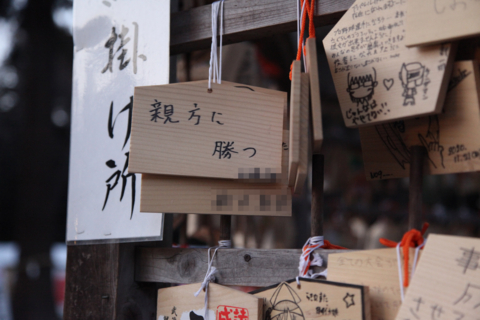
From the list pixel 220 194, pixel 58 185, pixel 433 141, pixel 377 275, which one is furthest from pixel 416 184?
pixel 58 185

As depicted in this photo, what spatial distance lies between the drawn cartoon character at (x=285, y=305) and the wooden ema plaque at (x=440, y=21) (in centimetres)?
62

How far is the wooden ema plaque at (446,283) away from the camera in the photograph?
2.37 ft

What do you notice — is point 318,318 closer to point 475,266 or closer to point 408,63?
point 475,266

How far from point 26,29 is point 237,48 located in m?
3.02

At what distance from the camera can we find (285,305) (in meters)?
0.95

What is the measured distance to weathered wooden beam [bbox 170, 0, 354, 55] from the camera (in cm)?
111

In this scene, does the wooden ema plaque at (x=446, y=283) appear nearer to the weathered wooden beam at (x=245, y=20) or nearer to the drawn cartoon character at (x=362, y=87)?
the drawn cartoon character at (x=362, y=87)

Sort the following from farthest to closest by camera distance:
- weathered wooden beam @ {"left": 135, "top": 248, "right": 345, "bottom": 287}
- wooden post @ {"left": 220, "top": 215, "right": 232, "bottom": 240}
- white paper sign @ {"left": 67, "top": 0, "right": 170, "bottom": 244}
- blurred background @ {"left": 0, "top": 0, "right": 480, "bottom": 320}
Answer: blurred background @ {"left": 0, "top": 0, "right": 480, "bottom": 320}
white paper sign @ {"left": 67, "top": 0, "right": 170, "bottom": 244}
wooden post @ {"left": 220, "top": 215, "right": 232, "bottom": 240}
weathered wooden beam @ {"left": 135, "top": 248, "right": 345, "bottom": 287}

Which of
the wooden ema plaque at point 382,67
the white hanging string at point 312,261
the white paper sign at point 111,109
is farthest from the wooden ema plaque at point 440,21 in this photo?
the white paper sign at point 111,109

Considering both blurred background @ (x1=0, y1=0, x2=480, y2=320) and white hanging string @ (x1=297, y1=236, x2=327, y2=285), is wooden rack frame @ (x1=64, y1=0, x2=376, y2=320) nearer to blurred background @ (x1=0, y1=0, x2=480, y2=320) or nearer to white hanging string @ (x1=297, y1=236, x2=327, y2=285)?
white hanging string @ (x1=297, y1=236, x2=327, y2=285)

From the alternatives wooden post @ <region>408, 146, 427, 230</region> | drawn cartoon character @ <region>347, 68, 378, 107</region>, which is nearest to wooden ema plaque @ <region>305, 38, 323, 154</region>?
drawn cartoon character @ <region>347, 68, 378, 107</region>

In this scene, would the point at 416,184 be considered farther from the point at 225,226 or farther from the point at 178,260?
the point at 178,260

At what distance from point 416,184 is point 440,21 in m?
0.35

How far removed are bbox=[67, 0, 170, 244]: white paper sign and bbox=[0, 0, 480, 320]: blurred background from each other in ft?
4.75
